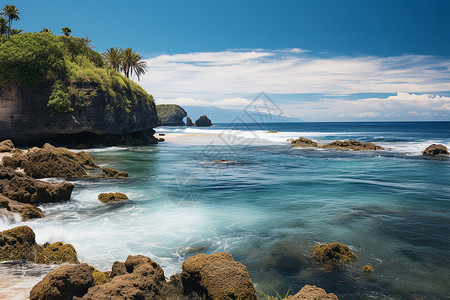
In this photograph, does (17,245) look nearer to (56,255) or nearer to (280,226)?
(56,255)

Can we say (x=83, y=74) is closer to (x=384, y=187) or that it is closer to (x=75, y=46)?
(x=75, y=46)

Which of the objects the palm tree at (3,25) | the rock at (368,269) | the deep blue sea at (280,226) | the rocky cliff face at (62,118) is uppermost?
the palm tree at (3,25)

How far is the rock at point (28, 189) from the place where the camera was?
35.5 ft

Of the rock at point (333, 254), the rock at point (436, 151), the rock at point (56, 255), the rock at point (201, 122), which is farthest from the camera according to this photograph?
the rock at point (201, 122)

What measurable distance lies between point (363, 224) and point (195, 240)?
524 centimetres

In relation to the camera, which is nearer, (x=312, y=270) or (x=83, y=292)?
(x=83, y=292)

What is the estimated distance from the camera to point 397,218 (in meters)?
10.0

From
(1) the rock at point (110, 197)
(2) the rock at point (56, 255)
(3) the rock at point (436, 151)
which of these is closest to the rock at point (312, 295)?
(2) the rock at point (56, 255)

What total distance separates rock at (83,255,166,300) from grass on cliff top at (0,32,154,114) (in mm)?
28423

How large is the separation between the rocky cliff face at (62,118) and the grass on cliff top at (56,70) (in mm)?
323

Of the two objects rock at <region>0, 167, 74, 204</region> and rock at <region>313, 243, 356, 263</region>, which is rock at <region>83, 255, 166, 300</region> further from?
rock at <region>0, 167, 74, 204</region>

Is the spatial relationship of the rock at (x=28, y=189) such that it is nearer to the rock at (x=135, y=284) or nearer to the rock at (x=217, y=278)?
the rock at (x=135, y=284)

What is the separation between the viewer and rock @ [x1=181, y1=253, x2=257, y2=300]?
15.8 ft

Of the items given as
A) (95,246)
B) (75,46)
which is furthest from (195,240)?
(75,46)
